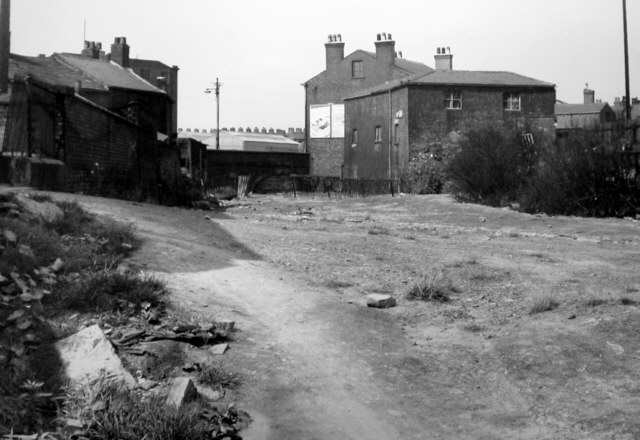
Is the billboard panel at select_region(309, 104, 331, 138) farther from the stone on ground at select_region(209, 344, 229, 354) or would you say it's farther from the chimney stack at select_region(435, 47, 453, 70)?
the stone on ground at select_region(209, 344, 229, 354)

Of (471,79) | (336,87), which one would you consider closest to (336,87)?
(336,87)

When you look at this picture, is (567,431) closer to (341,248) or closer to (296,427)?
(296,427)

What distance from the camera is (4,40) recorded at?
23281 mm

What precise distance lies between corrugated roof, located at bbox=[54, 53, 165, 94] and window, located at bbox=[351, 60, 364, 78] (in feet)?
54.5

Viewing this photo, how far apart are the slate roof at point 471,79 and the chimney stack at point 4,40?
71.6ft

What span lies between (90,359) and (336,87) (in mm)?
47107

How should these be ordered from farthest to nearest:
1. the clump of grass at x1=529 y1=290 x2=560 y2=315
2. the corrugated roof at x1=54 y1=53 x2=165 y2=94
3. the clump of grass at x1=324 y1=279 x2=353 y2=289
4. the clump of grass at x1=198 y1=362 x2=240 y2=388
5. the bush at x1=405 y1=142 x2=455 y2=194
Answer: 1. the corrugated roof at x1=54 y1=53 x2=165 y2=94
2. the bush at x1=405 y1=142 x2=455 y2=194
3. the clump of grass at x1=324 y1=279 x2=353 y2=289
4. the clump of grass at x1=529 y1=290 x2=560 y2=315
5. the clump of grass at x1=198 y1=362 x2=240 y2=388

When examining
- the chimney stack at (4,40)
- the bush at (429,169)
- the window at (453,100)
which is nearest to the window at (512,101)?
the window at (453,100)

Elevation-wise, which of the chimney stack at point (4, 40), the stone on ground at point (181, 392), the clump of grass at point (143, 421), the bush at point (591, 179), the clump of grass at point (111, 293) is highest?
the chimney stack at point (4, 40)

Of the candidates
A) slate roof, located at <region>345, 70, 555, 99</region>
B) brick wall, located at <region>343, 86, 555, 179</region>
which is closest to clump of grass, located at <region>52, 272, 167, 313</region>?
brick wall, located at <region>343, 86, 555, 179</region>

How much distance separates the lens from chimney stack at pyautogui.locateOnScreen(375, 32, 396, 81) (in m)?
48.2

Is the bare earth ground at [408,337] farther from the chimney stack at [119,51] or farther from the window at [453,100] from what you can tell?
the chimney stack at [119,51]

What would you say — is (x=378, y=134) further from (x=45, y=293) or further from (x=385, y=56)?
(x=45, y=293)

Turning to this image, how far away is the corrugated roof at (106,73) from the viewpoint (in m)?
35.8
